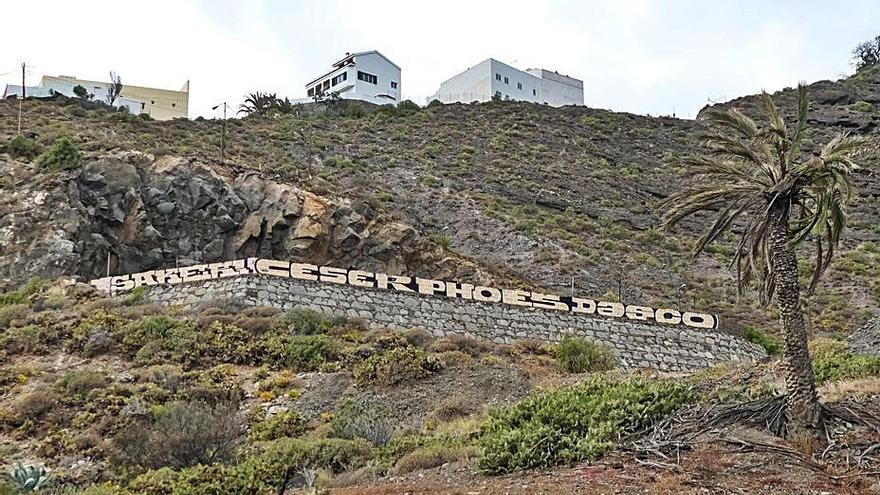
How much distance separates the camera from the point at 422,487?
12.2 m

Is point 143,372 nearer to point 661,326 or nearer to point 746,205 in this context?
point 746,205

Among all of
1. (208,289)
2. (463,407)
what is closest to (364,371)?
(463,407)

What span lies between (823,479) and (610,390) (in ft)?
14.6

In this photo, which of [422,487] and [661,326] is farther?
[661,326]

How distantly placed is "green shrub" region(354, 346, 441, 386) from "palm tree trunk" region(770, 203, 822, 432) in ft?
32.0

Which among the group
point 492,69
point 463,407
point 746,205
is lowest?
point 463,407

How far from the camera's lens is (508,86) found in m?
84.1

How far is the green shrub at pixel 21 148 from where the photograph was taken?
37219 mm

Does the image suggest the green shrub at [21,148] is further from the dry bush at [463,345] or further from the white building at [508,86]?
the white building at [508,86]

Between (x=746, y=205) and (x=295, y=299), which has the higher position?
(x=746, y=205)

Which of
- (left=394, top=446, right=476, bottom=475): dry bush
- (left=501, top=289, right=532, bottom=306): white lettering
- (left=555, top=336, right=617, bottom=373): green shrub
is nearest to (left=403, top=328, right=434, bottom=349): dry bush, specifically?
(left=555, top=336, right=617, bottom=373): green shrub

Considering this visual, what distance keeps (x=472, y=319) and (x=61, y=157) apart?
17.4 m

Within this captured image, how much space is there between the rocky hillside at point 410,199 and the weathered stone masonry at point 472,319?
5.74 meters

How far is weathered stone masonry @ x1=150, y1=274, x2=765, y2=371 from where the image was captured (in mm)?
27047
